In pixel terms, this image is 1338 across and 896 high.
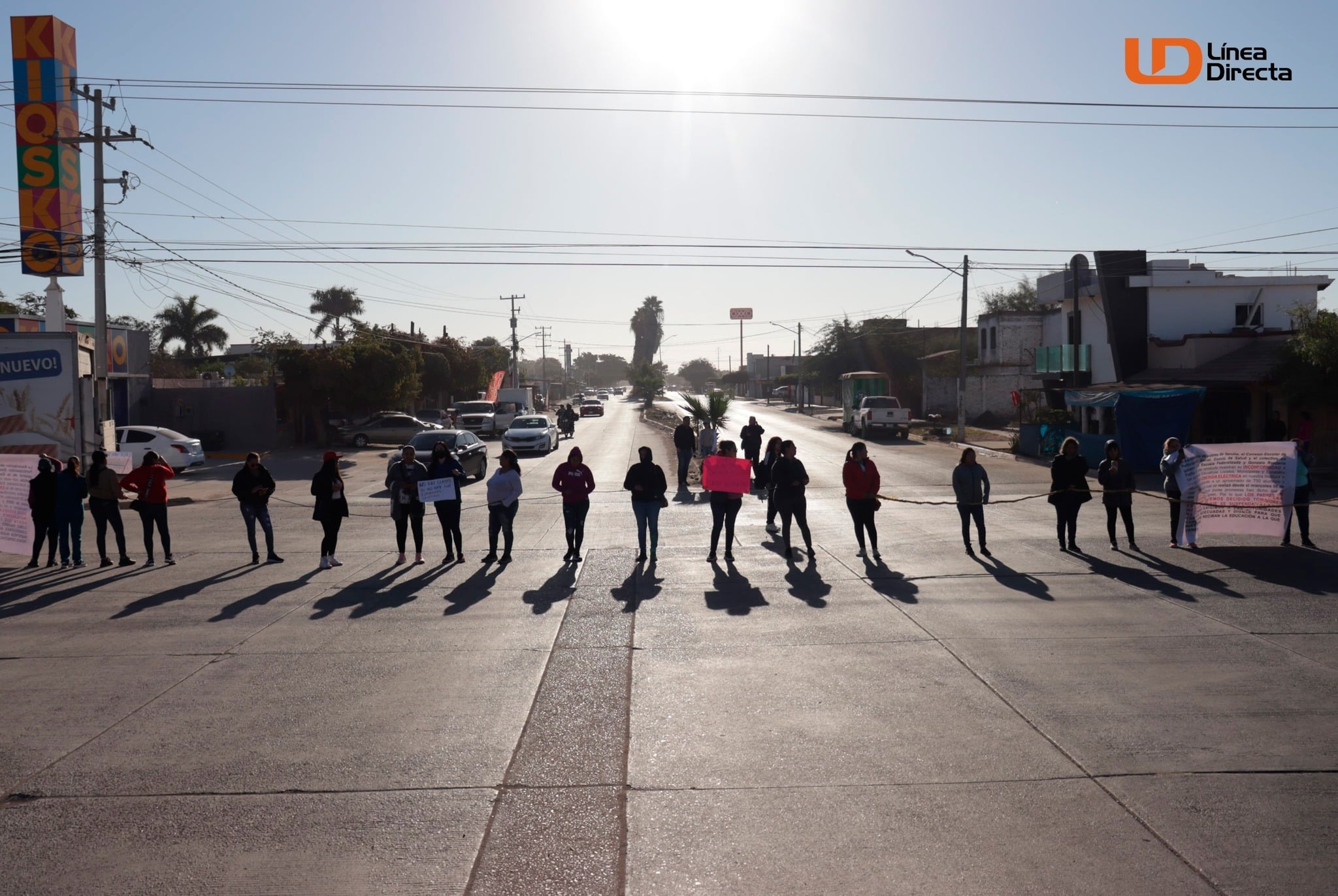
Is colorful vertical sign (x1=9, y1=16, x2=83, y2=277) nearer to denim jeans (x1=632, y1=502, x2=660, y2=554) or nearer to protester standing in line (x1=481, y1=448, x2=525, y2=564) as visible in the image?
protester standing in line (x1=481, y1=448, x2=525, y2=564)

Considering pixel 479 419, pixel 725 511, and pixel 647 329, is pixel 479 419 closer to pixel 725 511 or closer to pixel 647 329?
pixel 725 511

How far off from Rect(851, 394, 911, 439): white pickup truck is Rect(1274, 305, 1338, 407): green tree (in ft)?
64.5

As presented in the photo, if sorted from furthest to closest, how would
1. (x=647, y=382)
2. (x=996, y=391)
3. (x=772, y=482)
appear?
1. (x=647, y=382)
2. (x=996, y=391)
3. (x=772, y=482)

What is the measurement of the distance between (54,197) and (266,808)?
34632 millimetres

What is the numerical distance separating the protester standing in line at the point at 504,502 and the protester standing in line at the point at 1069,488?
24.5 feet

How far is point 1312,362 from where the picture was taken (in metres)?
25.9

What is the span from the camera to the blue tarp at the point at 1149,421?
91.9ft

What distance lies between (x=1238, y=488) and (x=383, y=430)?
3442 centimetres

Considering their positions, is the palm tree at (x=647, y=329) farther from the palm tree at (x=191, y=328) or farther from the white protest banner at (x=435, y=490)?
the white protest banner at (x=435, y=490)

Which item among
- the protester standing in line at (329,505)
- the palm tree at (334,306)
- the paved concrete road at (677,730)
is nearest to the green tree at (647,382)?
the palm tree at (334,306)

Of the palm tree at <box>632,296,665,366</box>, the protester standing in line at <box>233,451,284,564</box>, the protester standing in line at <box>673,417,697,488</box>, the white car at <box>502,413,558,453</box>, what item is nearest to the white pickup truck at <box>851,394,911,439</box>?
the white car at <box>502,413,558,453</box>

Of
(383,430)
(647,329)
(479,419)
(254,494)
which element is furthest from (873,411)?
(647,329)

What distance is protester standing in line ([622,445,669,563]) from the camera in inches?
562

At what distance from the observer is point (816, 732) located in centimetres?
700
